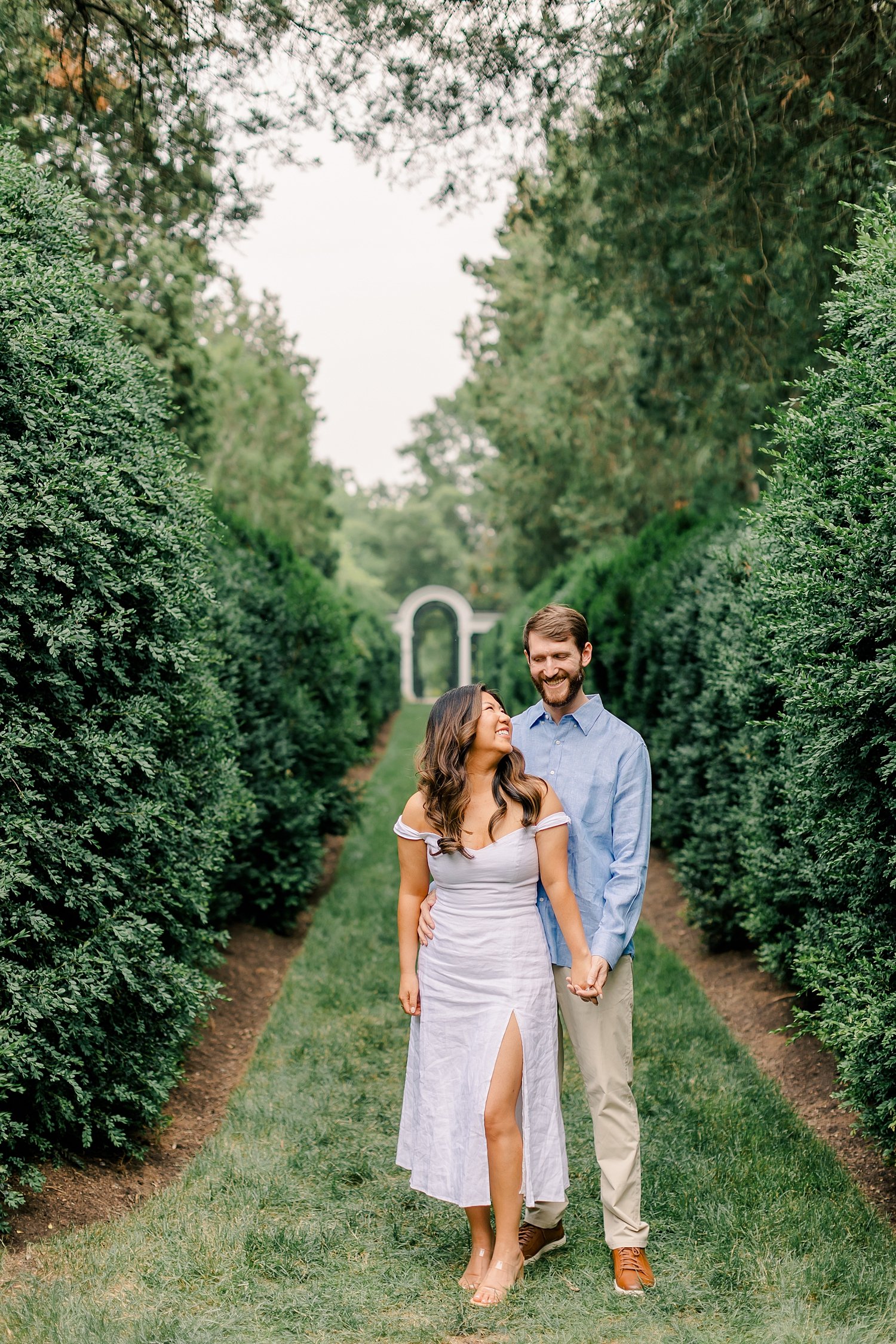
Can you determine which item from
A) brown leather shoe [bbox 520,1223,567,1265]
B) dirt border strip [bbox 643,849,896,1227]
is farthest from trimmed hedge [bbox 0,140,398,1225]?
dirt border strip [bbox 643,849,896,1227]

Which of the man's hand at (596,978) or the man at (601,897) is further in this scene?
the man at (601,897)

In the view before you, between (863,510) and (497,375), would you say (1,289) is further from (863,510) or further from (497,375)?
(497,375)

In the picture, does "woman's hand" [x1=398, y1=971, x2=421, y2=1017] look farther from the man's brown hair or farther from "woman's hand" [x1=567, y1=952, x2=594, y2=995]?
the man's brown hair

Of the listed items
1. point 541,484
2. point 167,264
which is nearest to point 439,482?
point 541,484

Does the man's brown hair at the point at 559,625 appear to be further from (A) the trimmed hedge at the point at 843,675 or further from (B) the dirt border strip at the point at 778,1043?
(B) the dirt border strip at the point at 778,1043

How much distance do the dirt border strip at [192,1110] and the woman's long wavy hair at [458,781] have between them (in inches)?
65.3

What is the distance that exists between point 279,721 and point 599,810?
17.1 feet

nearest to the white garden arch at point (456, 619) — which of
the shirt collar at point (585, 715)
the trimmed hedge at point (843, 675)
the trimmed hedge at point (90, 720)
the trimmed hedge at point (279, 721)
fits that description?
the trimmed hedge at point (279, 721)

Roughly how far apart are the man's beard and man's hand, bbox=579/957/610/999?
84 centimetres

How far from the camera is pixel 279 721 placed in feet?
28.1

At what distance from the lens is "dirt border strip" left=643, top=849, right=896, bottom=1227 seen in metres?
4.45

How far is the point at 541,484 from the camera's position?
2227 centimetres

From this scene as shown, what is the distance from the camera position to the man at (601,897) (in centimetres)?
354

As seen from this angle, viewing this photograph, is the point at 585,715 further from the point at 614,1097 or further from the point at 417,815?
the point at 614,1097
